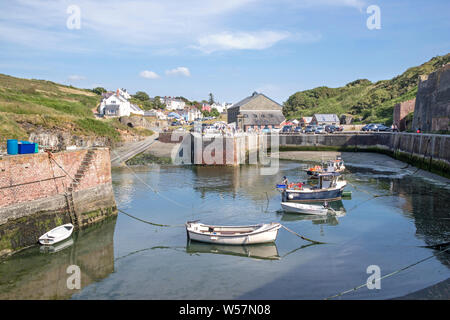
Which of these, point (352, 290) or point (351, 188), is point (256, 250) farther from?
point (351, 188)

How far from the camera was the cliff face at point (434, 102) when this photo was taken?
1703 inches

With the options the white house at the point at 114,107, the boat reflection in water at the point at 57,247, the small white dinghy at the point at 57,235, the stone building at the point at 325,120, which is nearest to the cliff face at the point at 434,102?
the stone building at the point at 325,120

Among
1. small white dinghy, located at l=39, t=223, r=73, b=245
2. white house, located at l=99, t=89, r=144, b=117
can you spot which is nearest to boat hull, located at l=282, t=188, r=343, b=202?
small white dinghy, located at l=39, t=223, r=73, b=245

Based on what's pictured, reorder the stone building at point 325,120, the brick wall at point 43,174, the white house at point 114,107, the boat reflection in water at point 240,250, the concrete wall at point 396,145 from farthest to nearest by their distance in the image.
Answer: the white house at point 114,107 → the stone building at point 325,120 → the concrete wall at point 396,145 → the boat reflection in water at point 240,250 → the brick wall at point 43,174

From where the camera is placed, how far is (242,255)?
648 inches

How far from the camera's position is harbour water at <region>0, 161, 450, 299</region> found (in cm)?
1298

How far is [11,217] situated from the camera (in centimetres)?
1567

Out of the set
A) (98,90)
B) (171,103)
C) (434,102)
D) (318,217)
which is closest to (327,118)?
(434,102)

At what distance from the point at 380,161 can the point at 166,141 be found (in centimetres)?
3729

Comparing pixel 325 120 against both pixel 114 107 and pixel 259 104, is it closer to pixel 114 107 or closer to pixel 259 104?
pixel 259 104

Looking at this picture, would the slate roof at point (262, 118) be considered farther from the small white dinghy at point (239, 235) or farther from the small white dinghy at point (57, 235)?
the small white dinghy at point (57, 235)

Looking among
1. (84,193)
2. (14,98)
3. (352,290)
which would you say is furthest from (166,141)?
(352,290)

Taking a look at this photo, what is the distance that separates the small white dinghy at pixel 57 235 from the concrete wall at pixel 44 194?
1.76ft

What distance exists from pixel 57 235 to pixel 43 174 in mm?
3327
